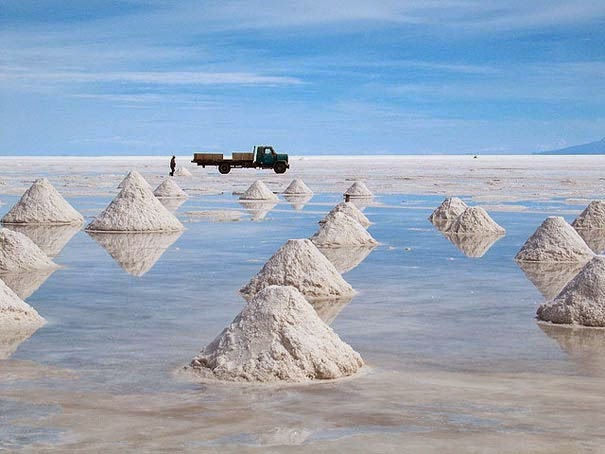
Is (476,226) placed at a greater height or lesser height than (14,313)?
greater

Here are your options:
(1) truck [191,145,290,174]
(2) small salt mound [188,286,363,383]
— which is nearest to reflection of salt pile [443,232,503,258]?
(2) small salt mound [188,286,363,383]

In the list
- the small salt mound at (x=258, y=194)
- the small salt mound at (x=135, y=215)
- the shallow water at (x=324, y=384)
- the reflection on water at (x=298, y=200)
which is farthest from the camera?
the small salt mound at (x=258, y=194)

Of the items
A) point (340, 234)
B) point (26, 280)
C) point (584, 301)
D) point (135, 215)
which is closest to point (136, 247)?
point (135, 215)

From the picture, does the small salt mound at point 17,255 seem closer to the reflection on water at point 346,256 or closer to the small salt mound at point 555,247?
the reflection on water at point 346,256

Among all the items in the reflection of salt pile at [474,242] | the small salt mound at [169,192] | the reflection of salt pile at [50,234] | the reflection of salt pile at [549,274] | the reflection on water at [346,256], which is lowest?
the small salt mound at [169,192]

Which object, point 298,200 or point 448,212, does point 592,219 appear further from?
point 298,200

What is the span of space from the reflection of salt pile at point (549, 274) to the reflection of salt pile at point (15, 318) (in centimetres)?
603

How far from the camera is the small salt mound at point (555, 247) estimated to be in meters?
15.4

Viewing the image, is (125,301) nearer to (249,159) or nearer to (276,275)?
(276,275)

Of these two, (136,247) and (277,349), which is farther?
(136,247)

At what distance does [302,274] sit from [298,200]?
853 inches

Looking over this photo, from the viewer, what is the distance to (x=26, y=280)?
13008 mm

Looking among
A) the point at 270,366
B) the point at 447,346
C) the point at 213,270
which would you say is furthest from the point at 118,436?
the point at 213,270

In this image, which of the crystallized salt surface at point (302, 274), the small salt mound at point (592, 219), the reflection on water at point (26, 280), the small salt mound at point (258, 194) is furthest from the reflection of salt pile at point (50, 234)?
the small salt mound at point (258, 194)
